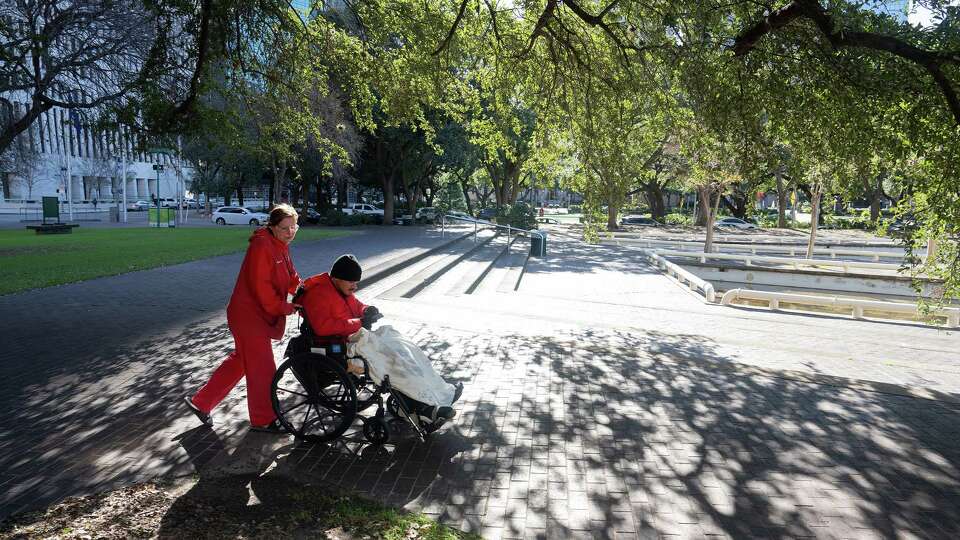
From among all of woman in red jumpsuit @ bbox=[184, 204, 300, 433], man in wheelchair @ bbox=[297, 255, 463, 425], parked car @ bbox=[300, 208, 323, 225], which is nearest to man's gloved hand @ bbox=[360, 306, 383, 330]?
man in wheelchair @ bbox=[297, 255, 463, 425]

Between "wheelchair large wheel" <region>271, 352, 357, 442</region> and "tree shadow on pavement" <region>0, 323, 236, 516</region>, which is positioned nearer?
"tree shadow on pavement" <region>0, 323, 236, 516</region>

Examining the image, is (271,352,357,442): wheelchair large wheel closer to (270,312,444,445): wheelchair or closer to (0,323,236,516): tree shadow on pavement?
(270,312,444,445): wheelchair

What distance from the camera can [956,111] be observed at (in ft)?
17.6

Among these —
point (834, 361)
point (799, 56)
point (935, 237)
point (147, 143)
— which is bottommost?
point (834, 361)

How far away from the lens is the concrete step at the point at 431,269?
12.3 metres

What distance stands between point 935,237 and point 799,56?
102 inches

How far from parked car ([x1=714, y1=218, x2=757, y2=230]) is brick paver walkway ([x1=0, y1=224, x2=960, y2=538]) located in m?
38.5

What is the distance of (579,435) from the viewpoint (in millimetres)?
5043

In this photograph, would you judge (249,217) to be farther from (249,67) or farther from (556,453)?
(556,453)

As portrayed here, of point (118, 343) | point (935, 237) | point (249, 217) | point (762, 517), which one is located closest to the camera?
point (762, 517)

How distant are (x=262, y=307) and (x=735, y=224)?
1844 inches

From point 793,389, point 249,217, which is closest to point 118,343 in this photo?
point 793,389

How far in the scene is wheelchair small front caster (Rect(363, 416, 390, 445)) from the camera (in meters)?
4.59

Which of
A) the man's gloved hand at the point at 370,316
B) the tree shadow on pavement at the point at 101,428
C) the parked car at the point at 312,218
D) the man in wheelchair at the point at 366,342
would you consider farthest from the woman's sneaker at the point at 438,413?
the parked car at the point at 312,218
